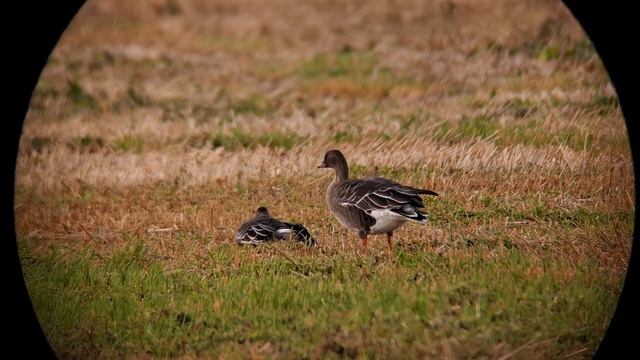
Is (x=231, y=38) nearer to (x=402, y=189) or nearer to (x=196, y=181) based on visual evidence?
(x=196, y=181)

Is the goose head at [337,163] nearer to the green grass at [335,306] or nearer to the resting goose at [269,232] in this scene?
the resting goose at [269,232]

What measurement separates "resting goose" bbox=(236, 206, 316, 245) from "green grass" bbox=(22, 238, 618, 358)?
1.96 ft

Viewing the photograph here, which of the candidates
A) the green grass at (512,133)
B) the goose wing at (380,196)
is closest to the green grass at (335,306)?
the goose wing at (380,196)

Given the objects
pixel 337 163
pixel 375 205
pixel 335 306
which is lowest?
pixel 335 306

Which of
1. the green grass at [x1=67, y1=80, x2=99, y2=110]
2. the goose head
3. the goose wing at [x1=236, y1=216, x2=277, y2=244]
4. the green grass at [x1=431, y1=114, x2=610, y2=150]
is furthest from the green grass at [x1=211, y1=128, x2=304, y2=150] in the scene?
the green grass at [x1=67, y1=80, x2=99, y2=110]

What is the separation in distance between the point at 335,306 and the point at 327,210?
3.76 meters

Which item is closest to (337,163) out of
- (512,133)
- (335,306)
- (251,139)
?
(335,306)

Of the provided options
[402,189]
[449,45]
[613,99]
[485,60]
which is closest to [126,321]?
[402,189]

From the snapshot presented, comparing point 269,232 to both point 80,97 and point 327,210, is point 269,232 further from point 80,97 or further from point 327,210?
point 80,97

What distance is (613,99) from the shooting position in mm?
15898

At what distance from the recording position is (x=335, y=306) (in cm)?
1027

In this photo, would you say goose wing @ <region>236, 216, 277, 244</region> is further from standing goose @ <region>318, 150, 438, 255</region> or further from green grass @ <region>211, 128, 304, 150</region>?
green grass @ <region>211, 128, 304, 150</region>

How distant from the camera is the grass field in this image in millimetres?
10078

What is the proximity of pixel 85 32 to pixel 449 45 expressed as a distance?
45.1ft
